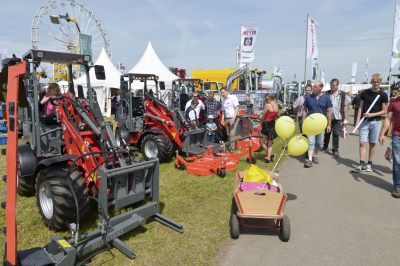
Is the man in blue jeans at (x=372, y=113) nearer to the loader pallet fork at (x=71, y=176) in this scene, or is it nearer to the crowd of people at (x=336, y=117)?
the crowd of people at (x=336, y=117)

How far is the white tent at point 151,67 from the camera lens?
19672mm

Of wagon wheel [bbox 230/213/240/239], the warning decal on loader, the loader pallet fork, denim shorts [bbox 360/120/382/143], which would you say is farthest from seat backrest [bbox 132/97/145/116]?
denim shorts [bbox 360/120/382/143]

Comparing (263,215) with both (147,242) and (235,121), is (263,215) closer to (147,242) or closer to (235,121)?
(147,242)

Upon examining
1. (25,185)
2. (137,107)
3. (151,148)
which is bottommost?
(25,185)

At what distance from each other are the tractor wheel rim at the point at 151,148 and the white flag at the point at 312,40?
11854 mm

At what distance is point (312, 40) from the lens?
14.9 metres

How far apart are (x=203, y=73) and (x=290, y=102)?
7883mm

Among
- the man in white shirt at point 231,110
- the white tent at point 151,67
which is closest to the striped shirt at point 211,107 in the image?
the man in white shirt at point 231,110

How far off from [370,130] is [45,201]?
6.54 metres

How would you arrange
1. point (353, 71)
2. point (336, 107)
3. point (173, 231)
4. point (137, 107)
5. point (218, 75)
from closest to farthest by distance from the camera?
point (173, 231)
point (336, 107)
point (137, 107)
point (218, 75)
point (353, 71)

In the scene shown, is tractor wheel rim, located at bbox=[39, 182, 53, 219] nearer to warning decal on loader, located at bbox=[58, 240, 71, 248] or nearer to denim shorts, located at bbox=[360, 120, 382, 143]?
warning decal on loader, located at bbox=[58, 240, 71, 248]

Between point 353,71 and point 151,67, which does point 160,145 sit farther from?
point 353,71

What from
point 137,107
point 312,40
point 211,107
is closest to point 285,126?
point 211,107

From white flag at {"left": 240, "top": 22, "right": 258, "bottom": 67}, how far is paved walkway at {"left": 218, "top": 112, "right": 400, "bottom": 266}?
1141 cm
